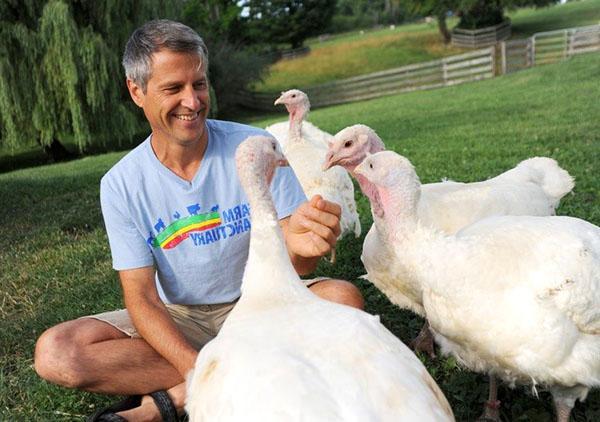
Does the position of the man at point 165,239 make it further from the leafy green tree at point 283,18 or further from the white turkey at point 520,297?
the leafy green tree at point 283,18

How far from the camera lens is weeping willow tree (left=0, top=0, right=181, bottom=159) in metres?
13.1

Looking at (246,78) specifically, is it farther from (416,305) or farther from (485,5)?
(416,305)

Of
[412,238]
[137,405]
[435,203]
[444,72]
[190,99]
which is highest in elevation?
[190,99]

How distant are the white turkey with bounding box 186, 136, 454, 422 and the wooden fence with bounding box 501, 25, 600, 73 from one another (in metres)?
23.7

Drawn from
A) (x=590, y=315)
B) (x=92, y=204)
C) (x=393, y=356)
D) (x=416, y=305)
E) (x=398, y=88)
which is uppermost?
(x=393, y=356)

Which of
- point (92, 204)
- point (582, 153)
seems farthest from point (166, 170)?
point (582, 153)

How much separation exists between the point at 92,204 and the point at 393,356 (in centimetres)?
725

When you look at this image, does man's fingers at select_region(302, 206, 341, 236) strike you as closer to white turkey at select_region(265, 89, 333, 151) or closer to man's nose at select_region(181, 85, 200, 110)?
man's nose at select_region(181, 85, 200, 110)

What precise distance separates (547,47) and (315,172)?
22275 mm

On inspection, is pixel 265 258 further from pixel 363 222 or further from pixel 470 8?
pixel 470 8

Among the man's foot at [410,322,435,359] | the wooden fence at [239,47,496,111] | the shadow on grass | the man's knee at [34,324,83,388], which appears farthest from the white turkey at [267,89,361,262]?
the wooden fence at [239,47,496,111]

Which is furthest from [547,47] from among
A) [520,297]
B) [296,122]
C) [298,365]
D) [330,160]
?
[298,365]

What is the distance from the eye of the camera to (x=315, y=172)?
533 cm

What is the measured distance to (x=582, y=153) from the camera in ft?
25.7
